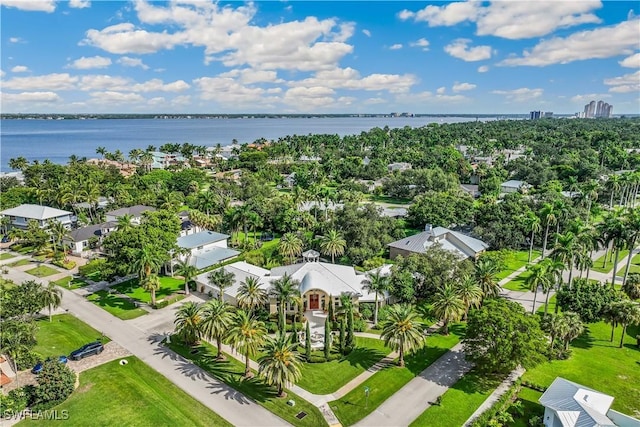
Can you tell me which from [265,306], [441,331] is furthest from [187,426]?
[441,331]

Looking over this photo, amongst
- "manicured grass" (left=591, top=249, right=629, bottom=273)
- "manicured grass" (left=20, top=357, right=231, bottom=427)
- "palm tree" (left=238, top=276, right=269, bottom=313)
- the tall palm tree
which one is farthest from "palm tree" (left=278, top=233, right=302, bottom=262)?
"manicured grass" (left=591, top=249, right=629, bottom=273)

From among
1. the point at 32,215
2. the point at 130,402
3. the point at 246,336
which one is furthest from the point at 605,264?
the point at 32,215

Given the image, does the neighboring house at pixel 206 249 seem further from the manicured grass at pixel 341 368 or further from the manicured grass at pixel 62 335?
the manicured grass at pixel 341 368

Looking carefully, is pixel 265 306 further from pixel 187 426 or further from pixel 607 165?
pixel 607 165

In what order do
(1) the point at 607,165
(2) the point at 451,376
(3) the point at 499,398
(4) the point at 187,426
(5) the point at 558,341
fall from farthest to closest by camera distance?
(1) the point at 607,165 < (5) the point at 558,341 < (2) the point at 451,376 < (3) the point at 499,398 < (4) the point at 187,426

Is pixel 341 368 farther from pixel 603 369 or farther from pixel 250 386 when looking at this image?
pixel 603 369

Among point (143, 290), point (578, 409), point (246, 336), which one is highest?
point (246, 336)
